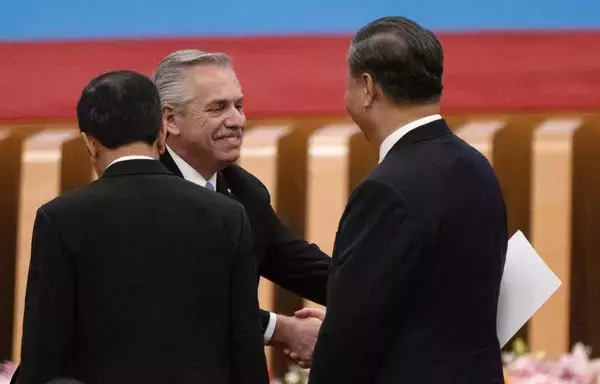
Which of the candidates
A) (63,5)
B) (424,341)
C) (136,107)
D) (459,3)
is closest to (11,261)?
(63,5)

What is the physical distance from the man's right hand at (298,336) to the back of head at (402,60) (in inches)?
24.8

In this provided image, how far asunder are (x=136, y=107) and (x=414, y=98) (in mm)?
335

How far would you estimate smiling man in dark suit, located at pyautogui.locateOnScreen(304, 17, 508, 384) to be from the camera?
164cm

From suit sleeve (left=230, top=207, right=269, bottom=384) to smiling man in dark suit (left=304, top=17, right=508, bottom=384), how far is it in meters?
0.12

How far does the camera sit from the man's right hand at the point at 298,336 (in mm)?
2250

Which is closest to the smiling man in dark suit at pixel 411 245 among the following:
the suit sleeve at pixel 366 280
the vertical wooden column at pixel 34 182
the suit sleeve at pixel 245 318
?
the suit sleeve at pixel 366 280

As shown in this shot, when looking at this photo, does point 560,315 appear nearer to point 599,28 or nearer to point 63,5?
point 599,28

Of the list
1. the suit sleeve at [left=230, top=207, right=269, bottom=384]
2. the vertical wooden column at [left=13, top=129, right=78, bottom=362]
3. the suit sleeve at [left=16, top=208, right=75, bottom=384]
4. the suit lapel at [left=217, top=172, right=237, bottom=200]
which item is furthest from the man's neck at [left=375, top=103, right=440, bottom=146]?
the vertical wooden column at [left=13, top=129, right=78, bottom=362]

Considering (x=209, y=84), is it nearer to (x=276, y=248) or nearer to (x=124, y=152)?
(x=276, y=248)

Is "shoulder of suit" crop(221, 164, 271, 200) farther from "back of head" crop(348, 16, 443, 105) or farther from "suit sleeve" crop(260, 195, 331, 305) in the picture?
"back of head" crop(348, 16, 443, 105)

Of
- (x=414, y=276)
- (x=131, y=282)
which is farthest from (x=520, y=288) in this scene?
(x=131, y=282)

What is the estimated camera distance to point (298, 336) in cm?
225

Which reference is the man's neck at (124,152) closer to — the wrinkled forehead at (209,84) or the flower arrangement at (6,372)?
the wrinkled forehead at (209,84)

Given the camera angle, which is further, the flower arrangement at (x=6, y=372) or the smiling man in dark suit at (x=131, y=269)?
the flower arrangement at (x=6, y=372)
